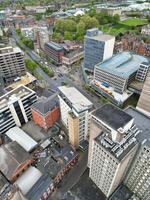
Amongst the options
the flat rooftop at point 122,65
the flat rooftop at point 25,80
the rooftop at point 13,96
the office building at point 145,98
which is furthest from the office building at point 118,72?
the rooftop at point 13,96

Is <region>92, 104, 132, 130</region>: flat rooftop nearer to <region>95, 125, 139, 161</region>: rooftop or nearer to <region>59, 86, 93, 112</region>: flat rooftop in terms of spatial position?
<region>95, 125, 139, 161</region>: rooftop

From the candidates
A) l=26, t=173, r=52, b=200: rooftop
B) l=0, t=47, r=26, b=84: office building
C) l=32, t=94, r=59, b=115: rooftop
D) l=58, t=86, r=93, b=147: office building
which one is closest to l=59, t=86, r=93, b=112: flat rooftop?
l=58, t=86, r=93, b=147: office building

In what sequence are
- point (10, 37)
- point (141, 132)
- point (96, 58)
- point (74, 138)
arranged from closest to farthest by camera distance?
point (141, 132)
point (74, 138)
point (96, 58)
point (10, 37)

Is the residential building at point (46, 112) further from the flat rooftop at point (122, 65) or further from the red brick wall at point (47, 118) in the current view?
the flat rooftop at point (122, 65)

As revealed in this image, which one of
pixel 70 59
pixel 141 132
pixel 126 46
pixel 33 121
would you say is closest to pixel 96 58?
pixel 70 59

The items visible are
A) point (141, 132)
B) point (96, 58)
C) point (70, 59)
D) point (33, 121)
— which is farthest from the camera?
point (70, 59)

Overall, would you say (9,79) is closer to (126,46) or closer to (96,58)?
(96,58)

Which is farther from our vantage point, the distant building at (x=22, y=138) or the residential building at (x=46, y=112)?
the residential building at (x=46, y=112)

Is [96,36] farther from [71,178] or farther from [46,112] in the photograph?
[71,178]

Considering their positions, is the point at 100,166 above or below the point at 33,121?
above
